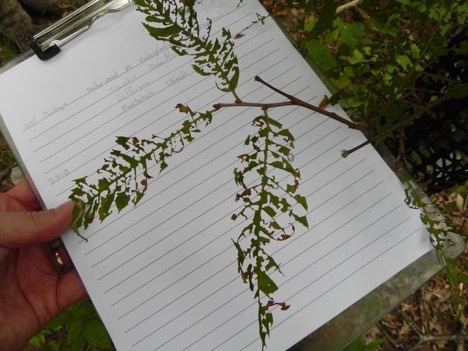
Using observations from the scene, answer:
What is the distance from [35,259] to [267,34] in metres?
0.89

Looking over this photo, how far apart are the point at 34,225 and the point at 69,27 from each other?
0.51 m

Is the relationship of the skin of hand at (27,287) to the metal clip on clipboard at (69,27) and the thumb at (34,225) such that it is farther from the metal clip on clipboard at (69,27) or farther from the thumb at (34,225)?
the metal clip on clipboard at (69,27)

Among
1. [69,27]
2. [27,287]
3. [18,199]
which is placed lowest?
[27,287]

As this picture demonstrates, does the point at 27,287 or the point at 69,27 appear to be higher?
the point at 69,27

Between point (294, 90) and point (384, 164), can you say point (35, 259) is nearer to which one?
point (294, 90)

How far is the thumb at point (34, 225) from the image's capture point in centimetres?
101

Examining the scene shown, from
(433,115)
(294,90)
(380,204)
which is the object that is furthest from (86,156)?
(433,115)

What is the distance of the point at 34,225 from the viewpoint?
3.35ft

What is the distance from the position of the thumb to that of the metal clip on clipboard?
0.40 meters

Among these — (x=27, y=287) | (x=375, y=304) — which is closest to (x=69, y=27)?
(x=27, y=287)

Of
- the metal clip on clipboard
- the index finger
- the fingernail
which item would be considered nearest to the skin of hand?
the index finger

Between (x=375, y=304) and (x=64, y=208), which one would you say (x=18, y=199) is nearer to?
(x=64, y=208)

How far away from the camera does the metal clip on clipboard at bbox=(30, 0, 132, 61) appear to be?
3.63 feet

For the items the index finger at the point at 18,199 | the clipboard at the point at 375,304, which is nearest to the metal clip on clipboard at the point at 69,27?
the index finger at the point at 18,199
